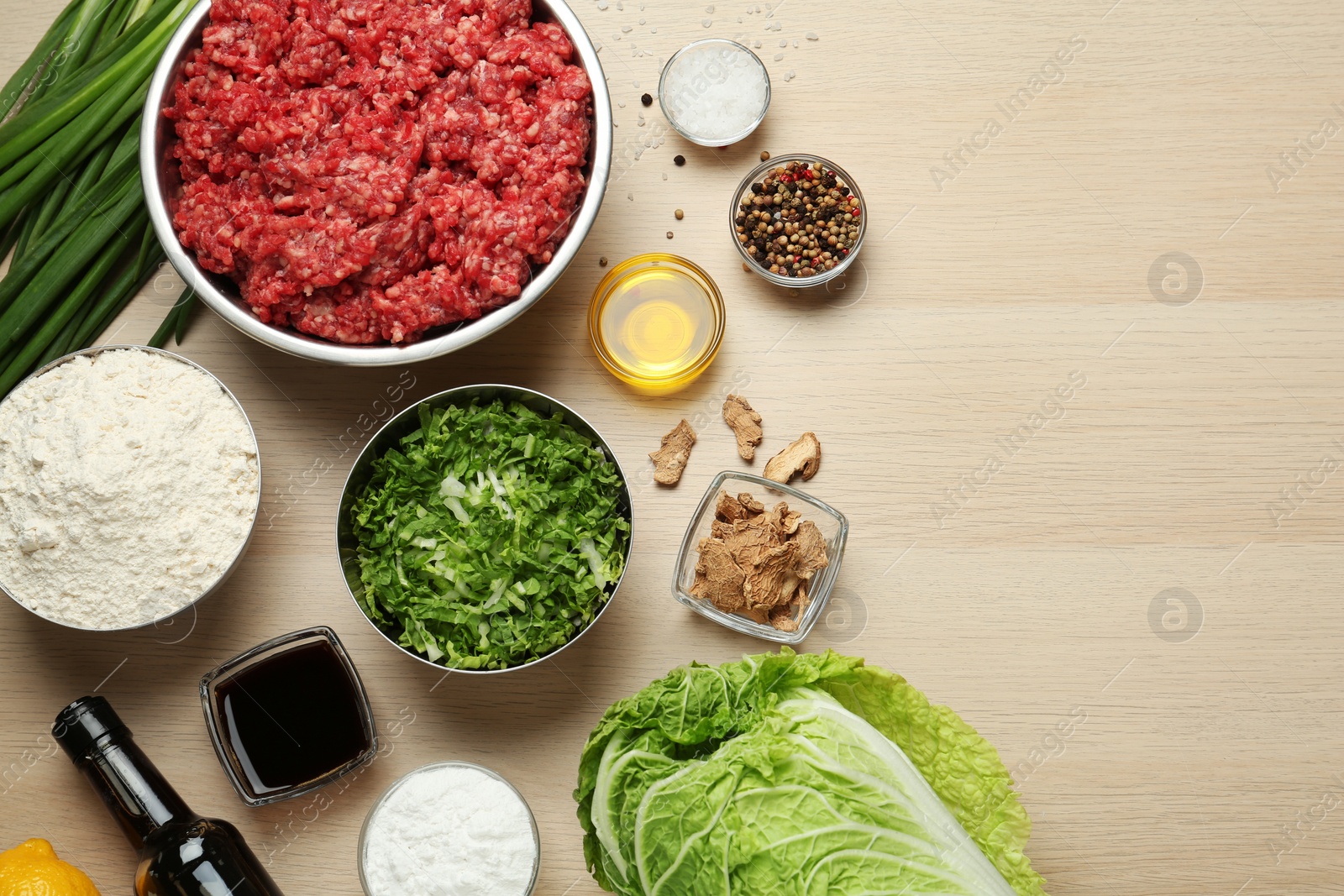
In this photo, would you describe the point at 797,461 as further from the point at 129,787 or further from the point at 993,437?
the point at 129,787

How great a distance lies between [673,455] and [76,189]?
2045 mm

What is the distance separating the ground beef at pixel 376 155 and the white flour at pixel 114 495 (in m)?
0.45

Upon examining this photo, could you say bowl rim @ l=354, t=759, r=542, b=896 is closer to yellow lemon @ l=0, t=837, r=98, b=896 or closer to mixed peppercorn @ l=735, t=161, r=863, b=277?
yellow lemon @ l=0, t=837, r=98, b=896

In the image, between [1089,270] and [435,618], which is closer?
[435,618]

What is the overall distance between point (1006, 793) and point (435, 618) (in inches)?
67.2

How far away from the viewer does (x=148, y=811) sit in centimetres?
256

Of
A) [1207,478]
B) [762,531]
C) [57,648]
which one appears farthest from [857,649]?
[57,648]

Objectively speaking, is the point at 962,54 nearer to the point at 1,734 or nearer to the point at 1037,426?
the point at 1037,426

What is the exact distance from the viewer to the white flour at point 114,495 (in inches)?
103

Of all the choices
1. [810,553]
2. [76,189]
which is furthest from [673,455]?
[76,189]

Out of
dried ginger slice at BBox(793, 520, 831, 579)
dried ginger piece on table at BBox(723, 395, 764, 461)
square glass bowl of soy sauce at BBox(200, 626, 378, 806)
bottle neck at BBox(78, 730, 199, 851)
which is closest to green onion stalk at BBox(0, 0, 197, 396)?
square glass bowl of soy sauce at BBox(200, 626, 378, 806)

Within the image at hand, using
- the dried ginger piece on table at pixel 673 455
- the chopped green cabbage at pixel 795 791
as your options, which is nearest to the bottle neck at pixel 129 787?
the chopped green cabbage at pixel 795 791

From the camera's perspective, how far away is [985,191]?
310 centimetres

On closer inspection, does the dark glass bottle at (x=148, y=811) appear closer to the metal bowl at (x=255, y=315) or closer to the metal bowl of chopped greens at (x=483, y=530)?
the metal bowl of chopped greens at (x=483, y=530)
